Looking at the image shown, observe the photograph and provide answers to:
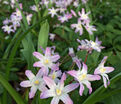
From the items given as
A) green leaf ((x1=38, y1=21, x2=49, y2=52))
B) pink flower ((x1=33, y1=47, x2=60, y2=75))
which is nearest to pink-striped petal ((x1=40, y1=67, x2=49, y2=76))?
pink flower ((x1=33, y1=47, x2=60, y2=75))

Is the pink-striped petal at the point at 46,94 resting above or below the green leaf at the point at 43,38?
below

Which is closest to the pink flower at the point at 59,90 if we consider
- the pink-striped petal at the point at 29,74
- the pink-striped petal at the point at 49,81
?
the pink-striped petal at the point at 49,81

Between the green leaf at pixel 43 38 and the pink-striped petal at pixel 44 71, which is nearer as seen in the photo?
the pink-striped petal at pixel 44 71

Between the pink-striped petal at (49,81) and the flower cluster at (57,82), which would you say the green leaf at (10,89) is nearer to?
the flower cluster at (57,82)

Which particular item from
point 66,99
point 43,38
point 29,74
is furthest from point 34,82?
point 43,38

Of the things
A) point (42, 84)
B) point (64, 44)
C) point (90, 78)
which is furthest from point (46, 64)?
point (64, 44)

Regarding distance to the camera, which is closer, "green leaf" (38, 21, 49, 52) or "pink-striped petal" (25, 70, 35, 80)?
"pink-striped petal" (25, 70, 35, 80)

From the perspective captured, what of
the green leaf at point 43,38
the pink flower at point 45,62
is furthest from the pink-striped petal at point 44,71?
the green leaf at point 43,38

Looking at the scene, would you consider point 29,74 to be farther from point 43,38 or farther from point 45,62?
point 43,38

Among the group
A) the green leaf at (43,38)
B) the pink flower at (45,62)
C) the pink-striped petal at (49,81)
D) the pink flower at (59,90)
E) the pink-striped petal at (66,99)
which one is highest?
the green leaf at (43,38)

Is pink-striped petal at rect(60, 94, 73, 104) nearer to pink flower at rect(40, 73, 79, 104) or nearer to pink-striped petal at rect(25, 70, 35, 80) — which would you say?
pink flower at rect(40, 73, 79, 104)

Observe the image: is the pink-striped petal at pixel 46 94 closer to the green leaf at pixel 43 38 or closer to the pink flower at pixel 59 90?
the pink flower at pixel 59 90

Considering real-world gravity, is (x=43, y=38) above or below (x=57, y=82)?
above
